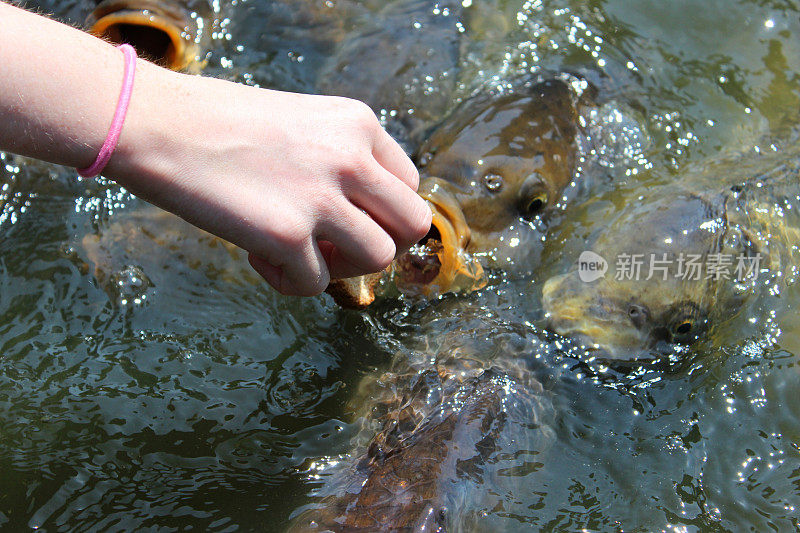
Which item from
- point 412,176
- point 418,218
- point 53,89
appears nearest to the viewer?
point 53,89

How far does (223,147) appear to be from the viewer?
6.07ft

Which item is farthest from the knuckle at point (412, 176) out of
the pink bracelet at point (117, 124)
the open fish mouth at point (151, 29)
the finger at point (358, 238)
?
the open fish mouth at point (151, 29)

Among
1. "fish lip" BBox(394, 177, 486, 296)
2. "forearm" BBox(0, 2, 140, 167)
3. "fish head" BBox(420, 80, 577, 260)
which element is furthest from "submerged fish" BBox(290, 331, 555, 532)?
"forearm" BBox(0, 2, 140, 167)

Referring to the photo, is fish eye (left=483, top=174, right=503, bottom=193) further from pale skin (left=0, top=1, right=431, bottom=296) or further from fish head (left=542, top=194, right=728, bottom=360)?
pale skin (left=0, top=1, right=431, bottom=296)

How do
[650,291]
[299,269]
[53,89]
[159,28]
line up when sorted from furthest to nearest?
[159,28] < [650,291] < [299,269] < [53,89]

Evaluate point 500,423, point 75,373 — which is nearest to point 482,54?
point 500,423

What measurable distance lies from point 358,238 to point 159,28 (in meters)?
2.77

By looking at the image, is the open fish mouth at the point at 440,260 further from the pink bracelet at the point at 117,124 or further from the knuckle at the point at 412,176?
the pink bracelet at the point at 117,124

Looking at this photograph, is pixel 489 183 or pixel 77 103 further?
pixel 489 183

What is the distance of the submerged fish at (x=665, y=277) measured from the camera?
336cm

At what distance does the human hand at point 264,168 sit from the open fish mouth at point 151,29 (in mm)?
2289

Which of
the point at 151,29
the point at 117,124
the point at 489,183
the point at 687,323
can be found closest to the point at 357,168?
the point at 117,124

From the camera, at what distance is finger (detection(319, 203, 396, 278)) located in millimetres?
A: 1943

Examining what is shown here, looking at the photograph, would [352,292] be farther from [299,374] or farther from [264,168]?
[264,168]
